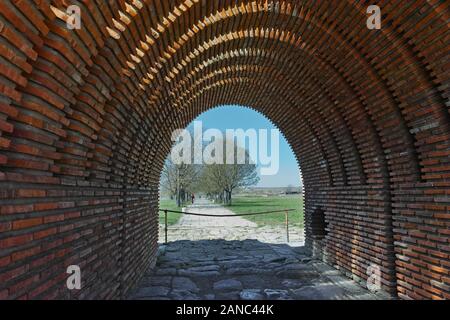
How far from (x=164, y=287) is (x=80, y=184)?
3713 millimetres

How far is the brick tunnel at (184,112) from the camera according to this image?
257 centimetres

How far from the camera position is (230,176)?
41.5 meters

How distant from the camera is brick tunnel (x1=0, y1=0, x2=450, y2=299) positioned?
8.44 feet

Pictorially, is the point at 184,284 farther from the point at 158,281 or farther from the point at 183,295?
the point at 183,295

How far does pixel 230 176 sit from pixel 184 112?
32.5 m

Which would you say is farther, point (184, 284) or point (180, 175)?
point (180, 175)

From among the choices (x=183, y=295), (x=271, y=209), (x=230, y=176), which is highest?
(x=230, y=176)

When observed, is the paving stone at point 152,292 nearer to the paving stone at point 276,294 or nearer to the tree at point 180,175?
the paving stone at point 276,294

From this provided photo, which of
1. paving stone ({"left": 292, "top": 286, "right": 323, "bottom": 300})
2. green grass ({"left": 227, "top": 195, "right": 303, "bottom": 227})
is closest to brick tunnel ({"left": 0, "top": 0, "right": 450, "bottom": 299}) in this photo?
paving stone ({"left": 292, "top": 286, "right": 323, "bottom": 300})

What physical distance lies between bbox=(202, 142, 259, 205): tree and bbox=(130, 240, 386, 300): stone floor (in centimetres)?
3074

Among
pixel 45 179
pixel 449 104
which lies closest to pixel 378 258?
pixel 449 104

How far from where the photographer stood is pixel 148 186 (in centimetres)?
854

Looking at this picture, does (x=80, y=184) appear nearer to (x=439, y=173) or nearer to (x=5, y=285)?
(x=5, y=285)

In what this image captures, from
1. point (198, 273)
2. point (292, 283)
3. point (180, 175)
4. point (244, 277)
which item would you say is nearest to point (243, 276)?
point (244, 277)
